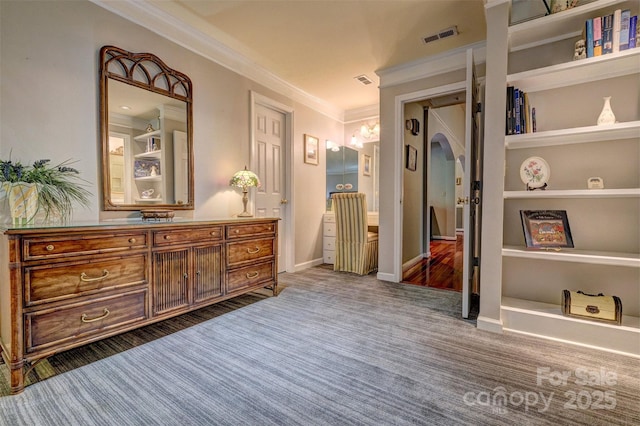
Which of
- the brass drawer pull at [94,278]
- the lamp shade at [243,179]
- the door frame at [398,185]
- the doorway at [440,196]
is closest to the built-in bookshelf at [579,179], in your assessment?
the doorway at [440,196]

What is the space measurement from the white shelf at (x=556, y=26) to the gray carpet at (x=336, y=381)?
223 cm

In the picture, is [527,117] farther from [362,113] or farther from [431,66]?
[362,113]

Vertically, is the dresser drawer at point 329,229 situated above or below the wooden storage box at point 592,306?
above

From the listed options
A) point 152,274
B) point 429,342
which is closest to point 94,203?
point 152,274

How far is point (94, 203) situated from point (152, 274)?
2.37ft

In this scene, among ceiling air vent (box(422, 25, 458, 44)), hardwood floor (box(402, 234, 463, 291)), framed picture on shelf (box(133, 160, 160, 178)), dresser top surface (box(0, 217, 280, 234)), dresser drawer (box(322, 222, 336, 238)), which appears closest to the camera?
dresser top surface (box(0, 217, 280, 234))

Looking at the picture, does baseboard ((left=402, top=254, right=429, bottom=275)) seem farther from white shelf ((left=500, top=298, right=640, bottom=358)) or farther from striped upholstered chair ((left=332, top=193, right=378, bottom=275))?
white shelf ((left=500, top=298, right=640, bottom=358))

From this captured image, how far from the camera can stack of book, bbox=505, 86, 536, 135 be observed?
82.4 inches

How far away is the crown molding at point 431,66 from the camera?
2979 millimetres

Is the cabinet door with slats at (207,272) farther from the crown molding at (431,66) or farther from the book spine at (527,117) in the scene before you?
the crown molding at (431,66)

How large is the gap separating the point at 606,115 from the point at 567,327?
147 centimetres

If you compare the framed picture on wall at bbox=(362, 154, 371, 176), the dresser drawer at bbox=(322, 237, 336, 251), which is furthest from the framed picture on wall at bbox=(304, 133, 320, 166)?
the dresser drawer at bbox=(322, 237, 336, 251)

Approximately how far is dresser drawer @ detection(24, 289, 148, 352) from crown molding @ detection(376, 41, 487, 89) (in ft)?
11.4

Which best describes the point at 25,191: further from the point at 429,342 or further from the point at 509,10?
the point at 509,10
